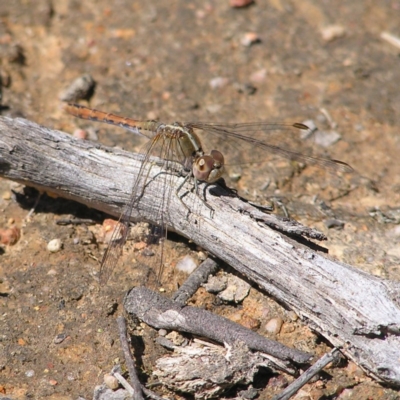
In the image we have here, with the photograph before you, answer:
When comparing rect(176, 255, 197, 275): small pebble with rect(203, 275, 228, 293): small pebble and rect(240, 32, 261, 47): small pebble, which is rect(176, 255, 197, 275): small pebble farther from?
rect(240, 32, 261, 47): small pebble

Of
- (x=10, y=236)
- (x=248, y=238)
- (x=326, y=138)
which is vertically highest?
(x=248, y=238)

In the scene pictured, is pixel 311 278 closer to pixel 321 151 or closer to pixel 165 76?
pixel 321 151

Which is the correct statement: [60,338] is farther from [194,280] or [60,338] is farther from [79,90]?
[79,90]

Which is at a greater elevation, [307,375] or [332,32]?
[332,32]

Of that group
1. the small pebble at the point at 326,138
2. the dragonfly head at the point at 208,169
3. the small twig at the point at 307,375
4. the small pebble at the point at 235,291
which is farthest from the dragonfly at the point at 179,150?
the small twig at the point at 307,375

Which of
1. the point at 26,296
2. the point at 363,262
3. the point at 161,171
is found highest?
the point at 161,171

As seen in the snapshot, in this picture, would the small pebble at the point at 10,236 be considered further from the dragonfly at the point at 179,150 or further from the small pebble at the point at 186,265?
the small pebble at the point at 186,265

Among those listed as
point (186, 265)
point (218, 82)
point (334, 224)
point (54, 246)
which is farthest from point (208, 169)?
point (218, 82)

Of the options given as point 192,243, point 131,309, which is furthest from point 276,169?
point 131,309
